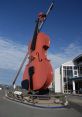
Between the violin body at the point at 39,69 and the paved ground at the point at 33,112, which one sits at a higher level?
the violin body at the point at 39,69

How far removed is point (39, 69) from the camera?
2169cm

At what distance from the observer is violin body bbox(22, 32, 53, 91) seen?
21047 mm

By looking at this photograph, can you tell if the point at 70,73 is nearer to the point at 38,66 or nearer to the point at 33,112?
the point at 38,66

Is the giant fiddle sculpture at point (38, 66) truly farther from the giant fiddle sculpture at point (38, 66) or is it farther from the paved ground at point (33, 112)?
the paved ground at point (33, 112)

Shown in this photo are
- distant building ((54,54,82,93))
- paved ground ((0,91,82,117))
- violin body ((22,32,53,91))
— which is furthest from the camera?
distant building ((54,54,82,93))

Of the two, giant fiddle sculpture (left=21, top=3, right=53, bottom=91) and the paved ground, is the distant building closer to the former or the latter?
giant fiddle sculpture (left=21, top=3, right=53, bottom=91)

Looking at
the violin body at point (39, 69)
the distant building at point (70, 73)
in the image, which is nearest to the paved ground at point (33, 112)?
the violin body at point (39, 69)

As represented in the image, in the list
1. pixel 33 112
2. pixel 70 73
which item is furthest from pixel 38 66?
pixel 70 73

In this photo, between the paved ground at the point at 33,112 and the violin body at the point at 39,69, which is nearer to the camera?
the paved ground at the point at 33,112

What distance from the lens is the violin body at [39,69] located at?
2105cm

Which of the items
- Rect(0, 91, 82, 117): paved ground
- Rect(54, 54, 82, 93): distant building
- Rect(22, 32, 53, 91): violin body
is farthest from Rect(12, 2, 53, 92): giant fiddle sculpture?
Rect(54, 54, 82, 93): distant building

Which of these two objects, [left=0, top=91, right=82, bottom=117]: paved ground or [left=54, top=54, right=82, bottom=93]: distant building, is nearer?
[left=0, top=91, right=82, bottom=117]: paved ground

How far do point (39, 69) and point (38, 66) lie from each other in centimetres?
33

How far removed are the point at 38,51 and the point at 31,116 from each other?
1210cm
